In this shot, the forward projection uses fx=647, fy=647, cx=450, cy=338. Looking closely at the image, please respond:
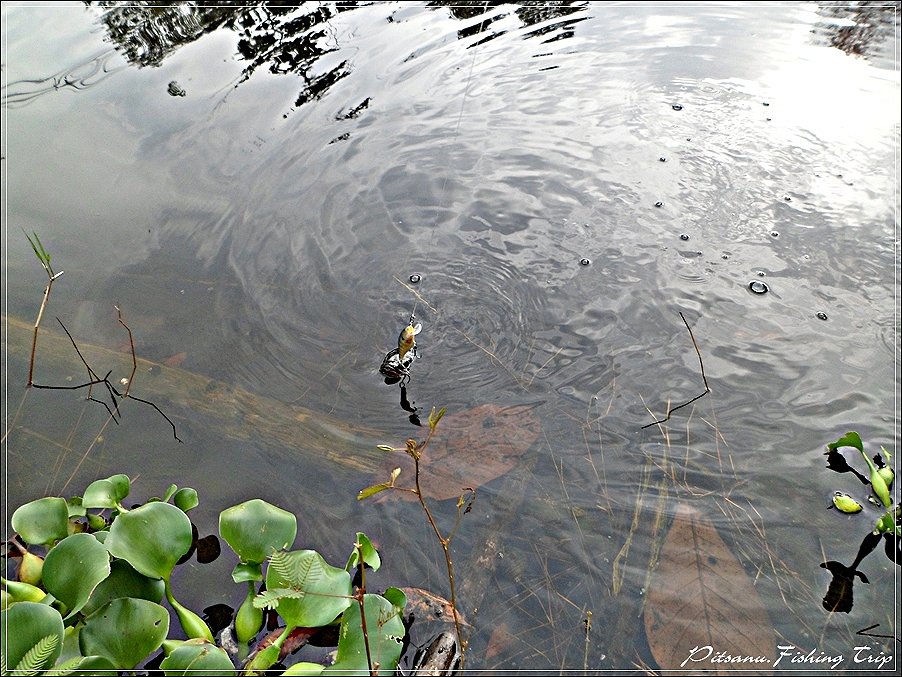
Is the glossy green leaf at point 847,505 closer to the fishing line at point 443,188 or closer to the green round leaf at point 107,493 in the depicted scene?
the fishing line at point 443,188

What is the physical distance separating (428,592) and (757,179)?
236 centimetres

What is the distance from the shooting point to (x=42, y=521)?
5.56 feet

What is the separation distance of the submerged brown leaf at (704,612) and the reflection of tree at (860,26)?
3.48m

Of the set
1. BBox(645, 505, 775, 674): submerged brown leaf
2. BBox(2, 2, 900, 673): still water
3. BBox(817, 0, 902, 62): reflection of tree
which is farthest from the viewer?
BBox(817, 0, 902, 62): reflection of tree

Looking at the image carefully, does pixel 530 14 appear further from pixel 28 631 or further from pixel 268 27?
pixel 28 631

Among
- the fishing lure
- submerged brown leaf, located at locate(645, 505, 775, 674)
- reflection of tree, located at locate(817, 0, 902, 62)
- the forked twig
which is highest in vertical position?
reflection of tree, located at locate(817, 0, 902, 62)

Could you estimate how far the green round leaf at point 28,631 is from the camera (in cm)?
133

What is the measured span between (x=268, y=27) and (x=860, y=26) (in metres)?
3.86

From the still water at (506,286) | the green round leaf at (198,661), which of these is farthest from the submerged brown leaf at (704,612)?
the green round leaf at (198,661)

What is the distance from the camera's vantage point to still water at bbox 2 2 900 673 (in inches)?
70.9

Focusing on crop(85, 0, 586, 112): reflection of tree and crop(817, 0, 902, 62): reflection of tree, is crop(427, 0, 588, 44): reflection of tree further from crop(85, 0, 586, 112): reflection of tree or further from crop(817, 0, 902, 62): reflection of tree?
crop(817, 0, 902, 62): reflection of tree

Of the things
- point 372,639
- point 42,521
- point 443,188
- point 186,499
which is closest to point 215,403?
point 186,499

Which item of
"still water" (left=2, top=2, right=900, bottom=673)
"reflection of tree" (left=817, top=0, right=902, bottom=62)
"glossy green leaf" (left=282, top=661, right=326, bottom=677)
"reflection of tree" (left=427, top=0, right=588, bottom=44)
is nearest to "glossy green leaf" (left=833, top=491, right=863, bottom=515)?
"still water" (left=2, top=2, right=900, bottom=673)

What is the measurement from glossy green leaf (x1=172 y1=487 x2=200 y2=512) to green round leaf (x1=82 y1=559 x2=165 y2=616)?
240 mm
